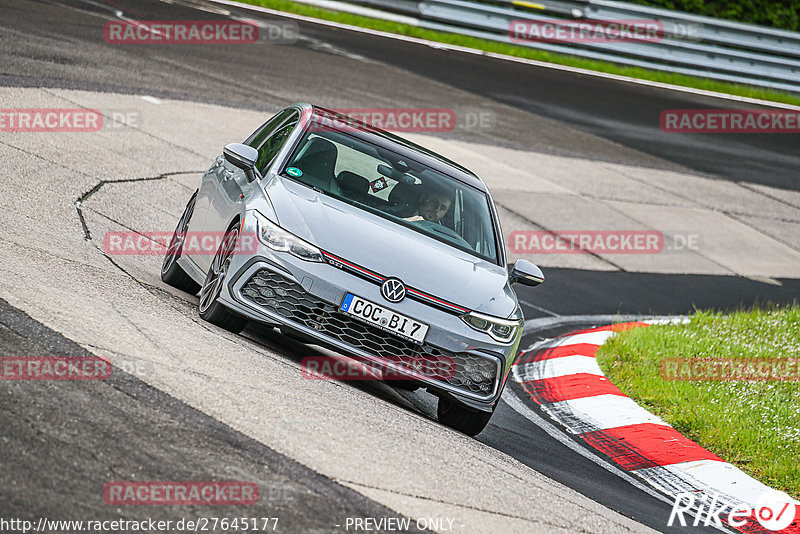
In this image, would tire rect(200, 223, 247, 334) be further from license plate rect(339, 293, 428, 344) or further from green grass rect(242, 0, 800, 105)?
green grass rect(242, 0, 800, 105)

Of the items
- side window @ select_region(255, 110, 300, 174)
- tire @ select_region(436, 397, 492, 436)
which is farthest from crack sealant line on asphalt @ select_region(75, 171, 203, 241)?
tire @ select_region(436, 397, 492, 436)

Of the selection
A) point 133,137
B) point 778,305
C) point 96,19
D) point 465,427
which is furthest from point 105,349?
point 96,19

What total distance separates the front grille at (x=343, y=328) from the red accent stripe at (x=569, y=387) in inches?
82.6

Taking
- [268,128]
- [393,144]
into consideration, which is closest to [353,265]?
[393,144]

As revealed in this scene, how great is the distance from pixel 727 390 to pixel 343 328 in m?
3.68

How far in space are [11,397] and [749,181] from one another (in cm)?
1718

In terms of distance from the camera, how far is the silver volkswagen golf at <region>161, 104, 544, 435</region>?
20.8 feet

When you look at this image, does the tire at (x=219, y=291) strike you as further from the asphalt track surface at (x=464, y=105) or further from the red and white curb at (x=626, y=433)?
the red and white curb at (x=626, y=433)

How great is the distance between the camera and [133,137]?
1263 cm

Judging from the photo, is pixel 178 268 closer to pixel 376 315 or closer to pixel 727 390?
pixel 376 315

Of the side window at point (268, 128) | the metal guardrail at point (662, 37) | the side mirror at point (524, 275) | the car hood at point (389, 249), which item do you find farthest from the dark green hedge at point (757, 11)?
the car hood at point (389, 249)

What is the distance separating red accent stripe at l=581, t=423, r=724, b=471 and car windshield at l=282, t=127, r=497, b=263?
1530 mm

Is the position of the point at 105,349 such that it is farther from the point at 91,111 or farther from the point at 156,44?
the point at 156,44

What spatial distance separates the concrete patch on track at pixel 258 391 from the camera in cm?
497
